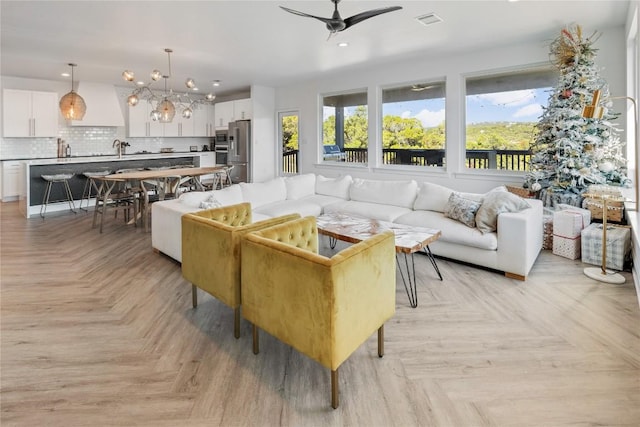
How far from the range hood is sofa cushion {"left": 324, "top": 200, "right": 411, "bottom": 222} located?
646cm

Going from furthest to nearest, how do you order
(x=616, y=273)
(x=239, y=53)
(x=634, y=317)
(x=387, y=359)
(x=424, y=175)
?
(x=424, y=175), (x=239, y=53), (x=616, y=273), (x=634, y=317), (x=387, y=359)

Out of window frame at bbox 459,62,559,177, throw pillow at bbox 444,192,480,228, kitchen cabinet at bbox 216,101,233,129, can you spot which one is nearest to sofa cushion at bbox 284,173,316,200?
throw pillow at bbox 444,192,480,228

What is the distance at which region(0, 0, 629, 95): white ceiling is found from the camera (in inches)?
160

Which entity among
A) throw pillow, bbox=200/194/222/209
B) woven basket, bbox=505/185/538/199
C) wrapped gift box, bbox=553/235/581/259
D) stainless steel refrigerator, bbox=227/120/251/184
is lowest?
→ wrapped gift box, bbox=553/235/581/259

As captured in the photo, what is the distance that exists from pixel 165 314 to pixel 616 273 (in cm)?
424

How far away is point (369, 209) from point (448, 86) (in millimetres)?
2911

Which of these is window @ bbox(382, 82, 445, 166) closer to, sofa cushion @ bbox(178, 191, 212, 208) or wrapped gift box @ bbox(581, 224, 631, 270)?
wrapped gift box @ bbox(581, 224, 631, 270)

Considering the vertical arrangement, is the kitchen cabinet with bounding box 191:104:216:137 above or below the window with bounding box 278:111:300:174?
above

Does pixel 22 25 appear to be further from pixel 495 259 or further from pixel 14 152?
pixel 495 259

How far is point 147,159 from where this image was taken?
8570 millimetres

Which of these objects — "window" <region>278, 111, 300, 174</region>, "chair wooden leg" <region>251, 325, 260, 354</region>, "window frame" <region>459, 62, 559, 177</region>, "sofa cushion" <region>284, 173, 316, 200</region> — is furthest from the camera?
"window" <region>278, 111, 300, 174</region>

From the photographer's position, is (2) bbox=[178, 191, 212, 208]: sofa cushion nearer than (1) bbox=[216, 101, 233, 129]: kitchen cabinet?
Yes

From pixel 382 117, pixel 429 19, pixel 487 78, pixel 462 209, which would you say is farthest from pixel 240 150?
pixel 462 209

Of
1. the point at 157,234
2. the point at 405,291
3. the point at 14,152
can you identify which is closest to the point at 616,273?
the point at 405,291
